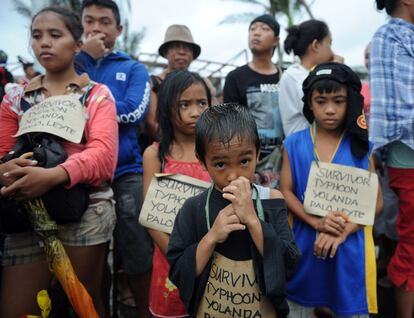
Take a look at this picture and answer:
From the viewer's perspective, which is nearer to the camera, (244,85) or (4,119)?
(4,119)

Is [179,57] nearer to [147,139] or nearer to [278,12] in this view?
[147,139]

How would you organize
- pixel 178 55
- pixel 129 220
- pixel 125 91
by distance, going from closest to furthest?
pixel 129 220
pixel 125 91
pixel 178 55

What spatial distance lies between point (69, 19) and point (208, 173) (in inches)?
46.4

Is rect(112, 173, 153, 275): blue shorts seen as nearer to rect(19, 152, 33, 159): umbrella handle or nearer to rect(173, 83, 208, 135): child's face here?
rect(173, 83, 208, 135): child's face


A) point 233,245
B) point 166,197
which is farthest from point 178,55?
point 233,245

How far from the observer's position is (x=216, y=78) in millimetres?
15672

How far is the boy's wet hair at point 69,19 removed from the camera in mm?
2078

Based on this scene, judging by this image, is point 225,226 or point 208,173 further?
point 208,173

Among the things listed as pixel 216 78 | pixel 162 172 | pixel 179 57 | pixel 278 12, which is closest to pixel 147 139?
pixel 179 57

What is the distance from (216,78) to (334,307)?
14.3 m

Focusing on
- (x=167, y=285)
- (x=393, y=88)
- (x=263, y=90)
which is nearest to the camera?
(x=167, y=285)

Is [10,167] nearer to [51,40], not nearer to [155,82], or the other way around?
[51,40]

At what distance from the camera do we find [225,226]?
4.23ft

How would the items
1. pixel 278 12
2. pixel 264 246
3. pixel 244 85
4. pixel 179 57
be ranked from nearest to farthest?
pixel 264 246, pixel 244 85, pixel 179 57, pixel 278 12
